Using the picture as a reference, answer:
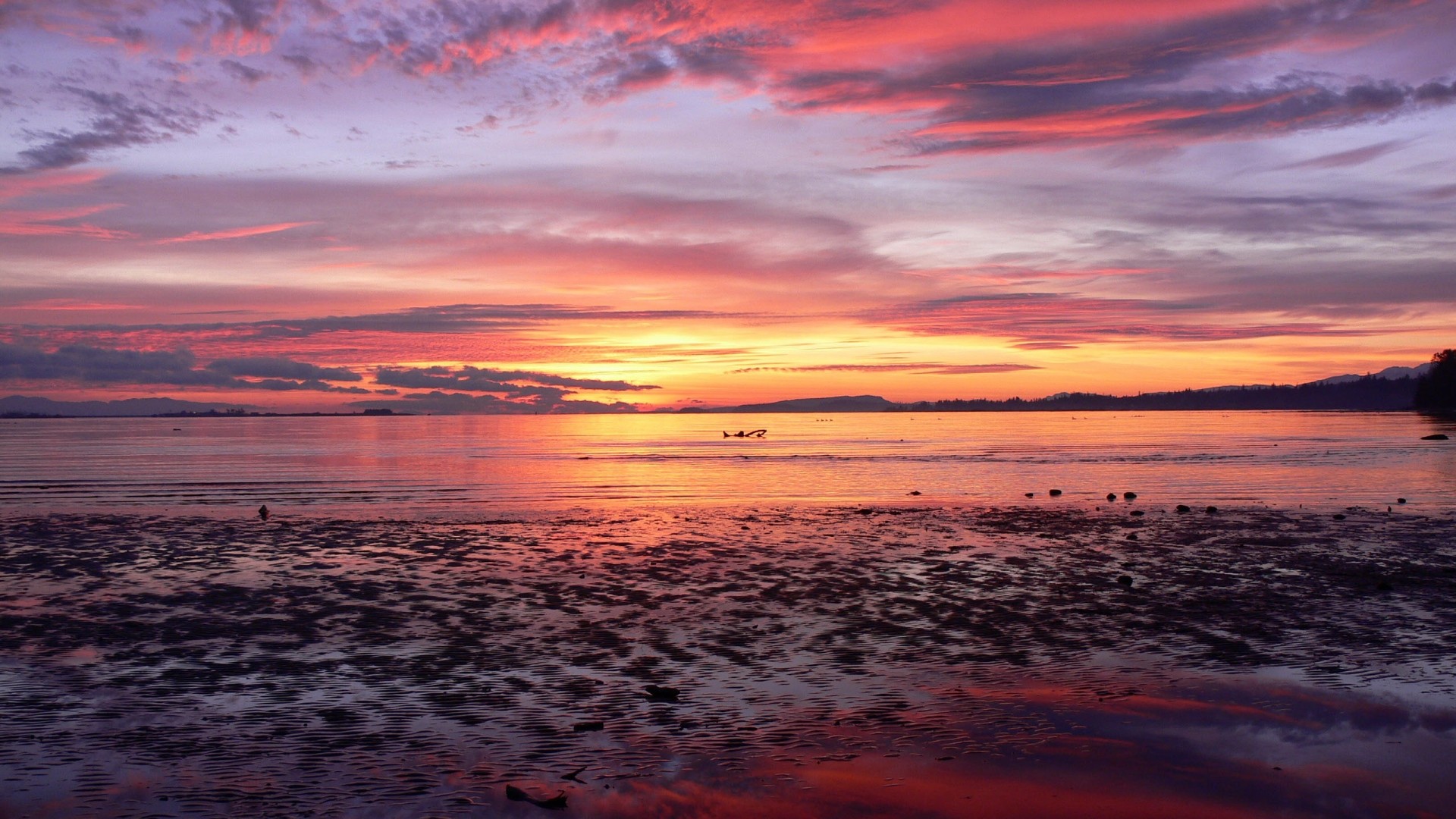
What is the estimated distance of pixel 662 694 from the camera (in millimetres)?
10836

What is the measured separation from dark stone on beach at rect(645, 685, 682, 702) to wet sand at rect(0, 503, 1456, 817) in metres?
0.08

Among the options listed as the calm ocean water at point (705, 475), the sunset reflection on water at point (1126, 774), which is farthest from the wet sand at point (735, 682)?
the calm ocean water at point (705, 475)

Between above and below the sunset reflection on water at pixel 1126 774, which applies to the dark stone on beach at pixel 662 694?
below

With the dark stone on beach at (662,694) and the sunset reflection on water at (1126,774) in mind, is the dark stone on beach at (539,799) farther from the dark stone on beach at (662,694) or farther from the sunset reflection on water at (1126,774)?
the dark stone on beach at (662,694)

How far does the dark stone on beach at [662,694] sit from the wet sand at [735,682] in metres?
0.08

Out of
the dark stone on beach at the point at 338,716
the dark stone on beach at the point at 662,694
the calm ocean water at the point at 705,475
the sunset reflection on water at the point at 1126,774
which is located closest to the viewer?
the sunset reflection on water at the point at 1126,774

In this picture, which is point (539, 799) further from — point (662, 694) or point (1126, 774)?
point (1126, 774)

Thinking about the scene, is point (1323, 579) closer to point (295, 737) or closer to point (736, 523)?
point (736, 523)

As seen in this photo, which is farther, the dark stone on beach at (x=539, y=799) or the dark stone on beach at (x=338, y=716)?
the dark stone on beach at (x=338, y=716)

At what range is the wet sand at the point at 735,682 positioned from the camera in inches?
324

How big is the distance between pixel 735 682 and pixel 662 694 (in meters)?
1.05

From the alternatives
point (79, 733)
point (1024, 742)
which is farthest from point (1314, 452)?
point (79, 733)

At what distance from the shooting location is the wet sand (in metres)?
8.23

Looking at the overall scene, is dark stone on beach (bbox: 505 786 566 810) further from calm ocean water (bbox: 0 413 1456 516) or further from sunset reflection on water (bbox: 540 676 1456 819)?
calm ocean water (bbox: 0 413 1456 516)
